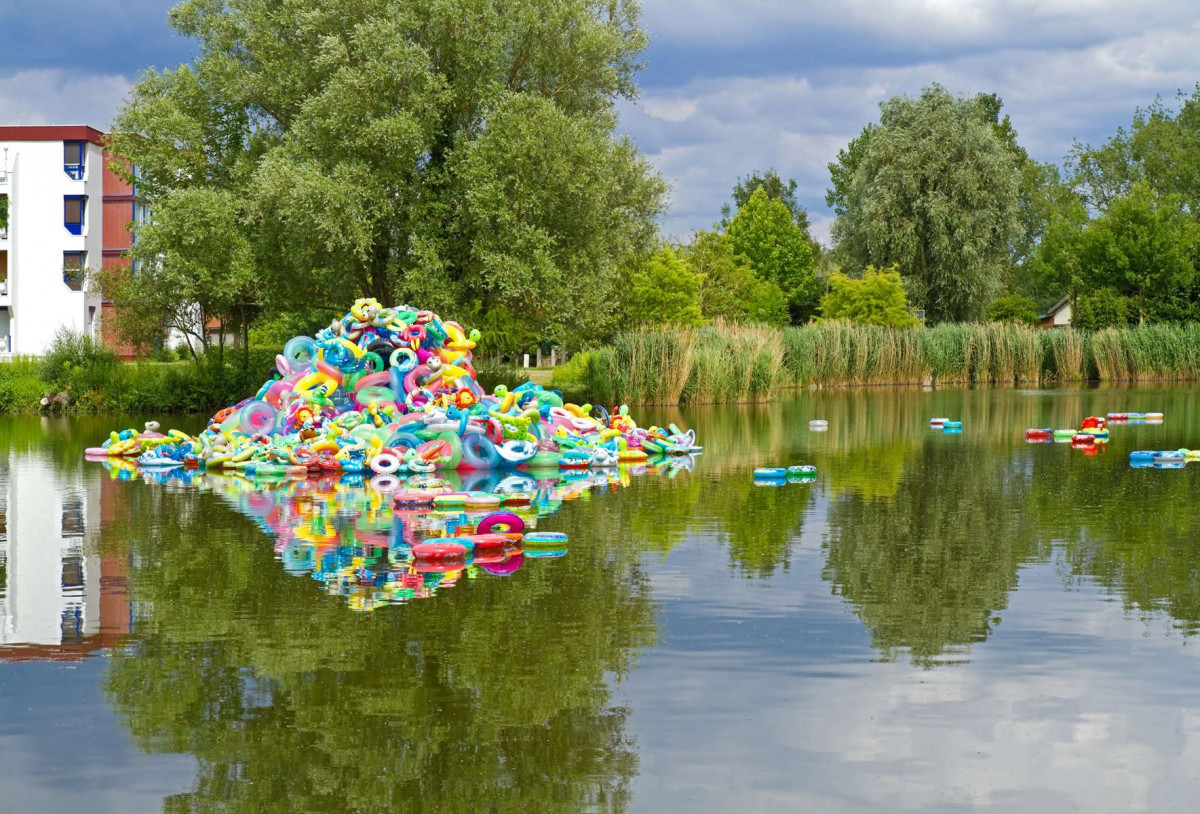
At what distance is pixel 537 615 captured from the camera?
810 cm

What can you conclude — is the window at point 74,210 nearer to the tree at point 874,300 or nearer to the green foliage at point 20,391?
the green foliage at point 20,391

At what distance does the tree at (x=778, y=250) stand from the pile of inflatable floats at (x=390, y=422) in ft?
174

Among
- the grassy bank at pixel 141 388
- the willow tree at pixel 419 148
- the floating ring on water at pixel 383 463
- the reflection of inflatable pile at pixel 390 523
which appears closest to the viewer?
the reflection of inflatable pile at pixel 390 523

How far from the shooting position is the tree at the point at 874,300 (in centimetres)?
5309

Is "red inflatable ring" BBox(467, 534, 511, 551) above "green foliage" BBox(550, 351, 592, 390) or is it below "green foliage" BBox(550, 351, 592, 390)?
below

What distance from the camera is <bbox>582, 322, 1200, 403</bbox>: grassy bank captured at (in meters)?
33.3

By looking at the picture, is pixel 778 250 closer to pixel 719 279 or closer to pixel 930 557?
pixel 719 279

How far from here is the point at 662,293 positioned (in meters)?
42.4

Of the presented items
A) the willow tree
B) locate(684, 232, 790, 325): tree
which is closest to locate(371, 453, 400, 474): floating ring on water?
the willow tree

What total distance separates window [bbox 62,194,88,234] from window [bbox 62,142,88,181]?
3.01ft

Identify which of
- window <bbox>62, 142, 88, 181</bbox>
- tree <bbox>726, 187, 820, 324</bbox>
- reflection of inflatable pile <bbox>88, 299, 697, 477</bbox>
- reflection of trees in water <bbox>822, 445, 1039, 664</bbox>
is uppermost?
window <bbox>62, 142, 88, 181</bbox>

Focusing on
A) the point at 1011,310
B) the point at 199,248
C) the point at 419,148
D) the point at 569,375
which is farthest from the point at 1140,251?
the point at 199,248

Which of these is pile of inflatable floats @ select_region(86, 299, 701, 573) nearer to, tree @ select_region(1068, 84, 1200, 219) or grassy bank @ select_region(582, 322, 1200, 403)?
grassy bank @ select_region(582, 322, 1200, 403)

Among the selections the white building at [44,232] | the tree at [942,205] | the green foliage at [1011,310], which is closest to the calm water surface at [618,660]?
the tree at [942,205]
